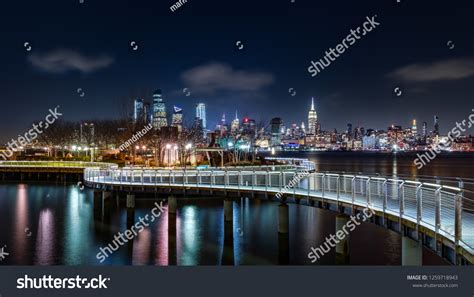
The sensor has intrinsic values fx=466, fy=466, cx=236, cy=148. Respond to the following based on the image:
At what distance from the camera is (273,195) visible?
27.0m

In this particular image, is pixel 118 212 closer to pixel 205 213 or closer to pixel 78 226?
pixel 78 226

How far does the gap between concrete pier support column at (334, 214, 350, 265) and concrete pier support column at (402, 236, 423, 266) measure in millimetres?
6858

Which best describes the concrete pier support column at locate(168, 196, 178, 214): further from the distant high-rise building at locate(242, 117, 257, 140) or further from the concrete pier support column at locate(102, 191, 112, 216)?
the distant high-rise building at locate(242, 117, 257, 140)

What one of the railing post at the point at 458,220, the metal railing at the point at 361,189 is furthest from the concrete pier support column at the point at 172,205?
the railing post at the point at 458,220

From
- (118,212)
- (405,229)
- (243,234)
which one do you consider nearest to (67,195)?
(118,212)

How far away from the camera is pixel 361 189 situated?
21.1m

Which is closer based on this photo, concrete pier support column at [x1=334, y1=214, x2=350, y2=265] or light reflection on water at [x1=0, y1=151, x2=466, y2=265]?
concrete pier support column at [x1=334, y1=214, x2=350, y2=265]
